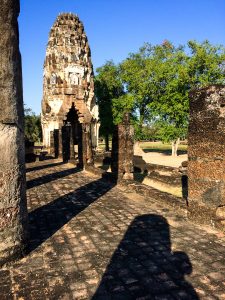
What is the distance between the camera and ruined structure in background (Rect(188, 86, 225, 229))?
17.1 ft

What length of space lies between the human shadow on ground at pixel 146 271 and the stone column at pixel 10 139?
140 centimetres

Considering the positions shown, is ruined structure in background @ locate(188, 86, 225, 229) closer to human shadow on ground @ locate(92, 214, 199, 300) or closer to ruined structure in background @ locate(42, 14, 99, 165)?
human shadow on ground @ locate(92, 214, 199, 300)

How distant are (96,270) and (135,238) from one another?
1.22 m

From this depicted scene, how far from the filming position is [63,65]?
25.8 m

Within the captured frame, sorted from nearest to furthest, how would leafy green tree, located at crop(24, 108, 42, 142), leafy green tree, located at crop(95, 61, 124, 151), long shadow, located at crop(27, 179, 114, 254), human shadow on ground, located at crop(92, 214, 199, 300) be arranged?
human shadow on ground, located at crop(92, 214, 199, 300) < long shadow, located at crop(27, 179, 114, 254) < leafy green tree, located at crop(95, 61, 124, 151) < leafy green tree, located at crop(24, 108, 42, 142)

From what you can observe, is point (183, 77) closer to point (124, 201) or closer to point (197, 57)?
point (197, 57)

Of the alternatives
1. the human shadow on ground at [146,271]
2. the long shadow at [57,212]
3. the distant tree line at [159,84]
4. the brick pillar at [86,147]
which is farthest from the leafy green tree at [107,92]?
the human shadow on ground at [146,271]

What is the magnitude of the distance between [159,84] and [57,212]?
90.2 feet

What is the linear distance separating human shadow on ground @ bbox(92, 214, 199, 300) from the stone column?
1404 millimetres

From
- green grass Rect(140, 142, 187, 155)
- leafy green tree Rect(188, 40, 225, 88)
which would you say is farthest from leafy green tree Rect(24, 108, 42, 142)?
leafy green tree Rect(188, 40, 225, 88)

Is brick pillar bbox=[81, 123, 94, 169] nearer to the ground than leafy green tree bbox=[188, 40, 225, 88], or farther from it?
nearer to the ground

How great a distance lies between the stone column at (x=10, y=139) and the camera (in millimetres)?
3928

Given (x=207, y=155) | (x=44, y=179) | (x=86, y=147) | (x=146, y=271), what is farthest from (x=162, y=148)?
(x=146, y=271)

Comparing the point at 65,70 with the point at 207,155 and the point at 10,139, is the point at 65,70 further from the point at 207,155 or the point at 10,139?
the point at 10,139
